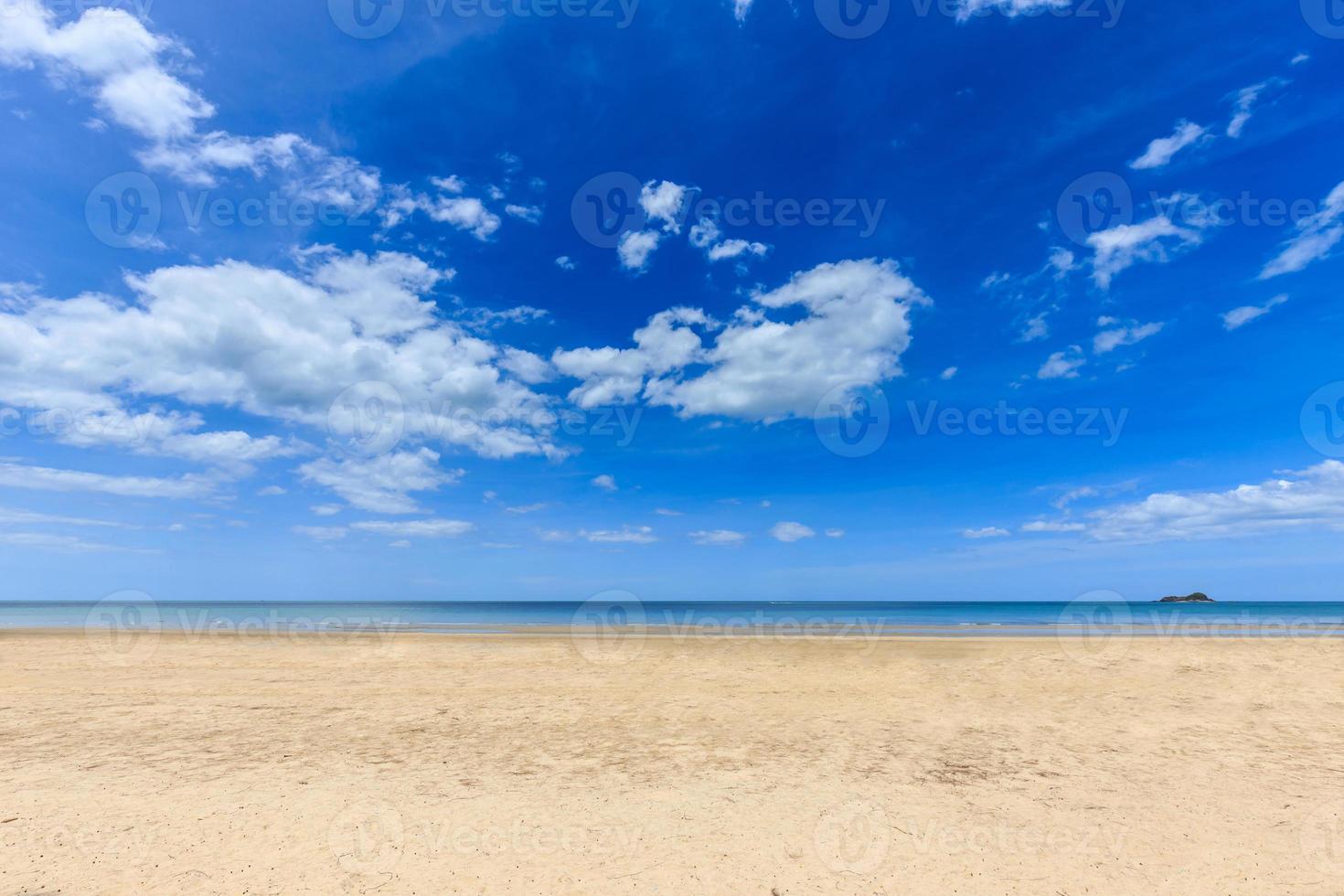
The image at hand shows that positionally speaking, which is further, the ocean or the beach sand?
the ocean

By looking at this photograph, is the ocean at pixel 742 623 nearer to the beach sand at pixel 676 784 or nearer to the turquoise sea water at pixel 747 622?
the turquoise sea water at pixel 747 622

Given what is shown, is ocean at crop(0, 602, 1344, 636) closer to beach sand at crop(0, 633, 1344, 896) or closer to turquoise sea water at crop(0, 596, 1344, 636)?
turquoise sea water at crop(0, 596, 1344, 636)

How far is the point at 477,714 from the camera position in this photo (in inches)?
611

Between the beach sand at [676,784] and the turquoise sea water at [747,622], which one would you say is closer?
the beach sand at [676,784]

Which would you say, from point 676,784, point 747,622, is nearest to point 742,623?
point 747,622

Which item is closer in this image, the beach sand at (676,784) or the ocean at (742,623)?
the beach sand at (676,784)

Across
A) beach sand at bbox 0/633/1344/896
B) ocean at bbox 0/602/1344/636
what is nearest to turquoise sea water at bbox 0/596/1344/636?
ocean at bbox 0/602/1344/636

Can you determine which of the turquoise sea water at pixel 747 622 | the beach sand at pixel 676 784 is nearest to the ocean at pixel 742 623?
the turquoise sea water at pixel 747 622

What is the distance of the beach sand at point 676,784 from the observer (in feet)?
23.6

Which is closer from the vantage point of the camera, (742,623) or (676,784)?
(676,784)

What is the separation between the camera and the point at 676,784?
1028 centimetres

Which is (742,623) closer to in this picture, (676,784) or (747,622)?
(747,622)

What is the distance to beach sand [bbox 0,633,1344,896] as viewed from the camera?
7.20 metres

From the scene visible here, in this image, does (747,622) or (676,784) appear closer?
(676,784)
